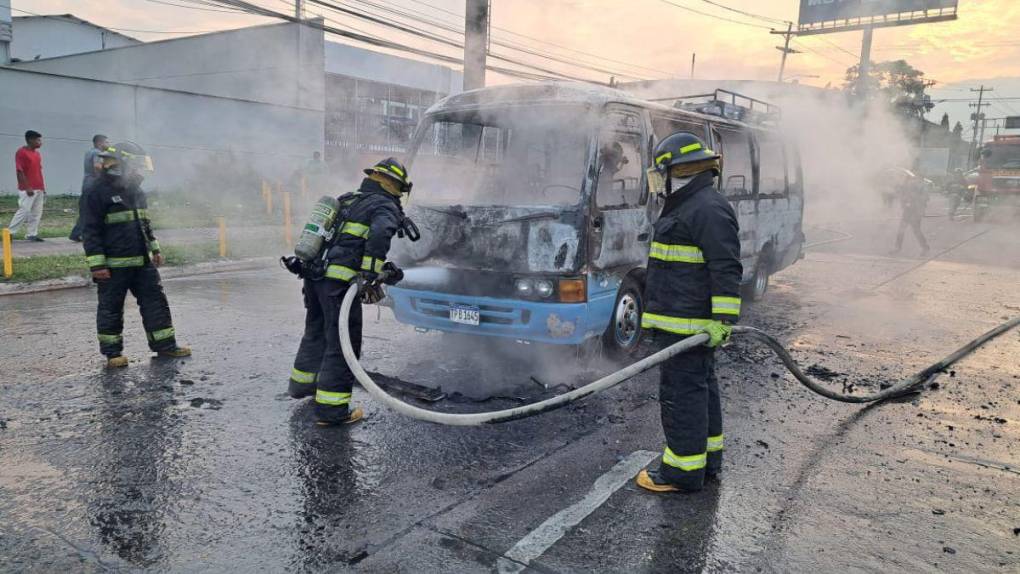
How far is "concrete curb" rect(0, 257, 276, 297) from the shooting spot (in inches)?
327

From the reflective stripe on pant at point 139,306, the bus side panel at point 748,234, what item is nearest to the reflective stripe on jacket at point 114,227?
the reflective stripe on pant at point 139,306

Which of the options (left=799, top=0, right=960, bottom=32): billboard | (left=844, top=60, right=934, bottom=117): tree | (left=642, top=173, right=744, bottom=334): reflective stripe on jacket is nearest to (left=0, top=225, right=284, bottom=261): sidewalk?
(left=642, top=173, right=744, bottom=334): reflective stripe on jacket

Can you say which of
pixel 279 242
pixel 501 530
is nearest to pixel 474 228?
pixel 501 530

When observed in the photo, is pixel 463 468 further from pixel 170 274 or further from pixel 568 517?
pixel 170 274

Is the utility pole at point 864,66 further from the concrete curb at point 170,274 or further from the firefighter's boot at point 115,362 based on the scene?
the firefighter's boot at point 115,362

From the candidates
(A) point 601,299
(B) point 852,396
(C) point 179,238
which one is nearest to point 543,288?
(A) point 601,299

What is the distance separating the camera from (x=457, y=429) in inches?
175

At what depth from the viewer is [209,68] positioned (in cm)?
1973

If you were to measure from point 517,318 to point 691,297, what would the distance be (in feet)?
5.74

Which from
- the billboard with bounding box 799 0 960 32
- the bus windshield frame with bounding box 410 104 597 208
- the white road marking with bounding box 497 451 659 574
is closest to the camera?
the white road marking with bounding box 497 451 659 574

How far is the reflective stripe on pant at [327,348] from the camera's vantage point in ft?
14.3

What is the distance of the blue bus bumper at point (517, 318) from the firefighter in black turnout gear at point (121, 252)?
2.20m

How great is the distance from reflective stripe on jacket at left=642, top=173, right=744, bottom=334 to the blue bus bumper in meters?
1.26

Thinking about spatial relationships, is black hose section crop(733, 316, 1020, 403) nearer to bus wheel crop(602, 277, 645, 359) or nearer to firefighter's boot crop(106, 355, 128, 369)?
bus wheel crop(602, 277, 645, 359)
